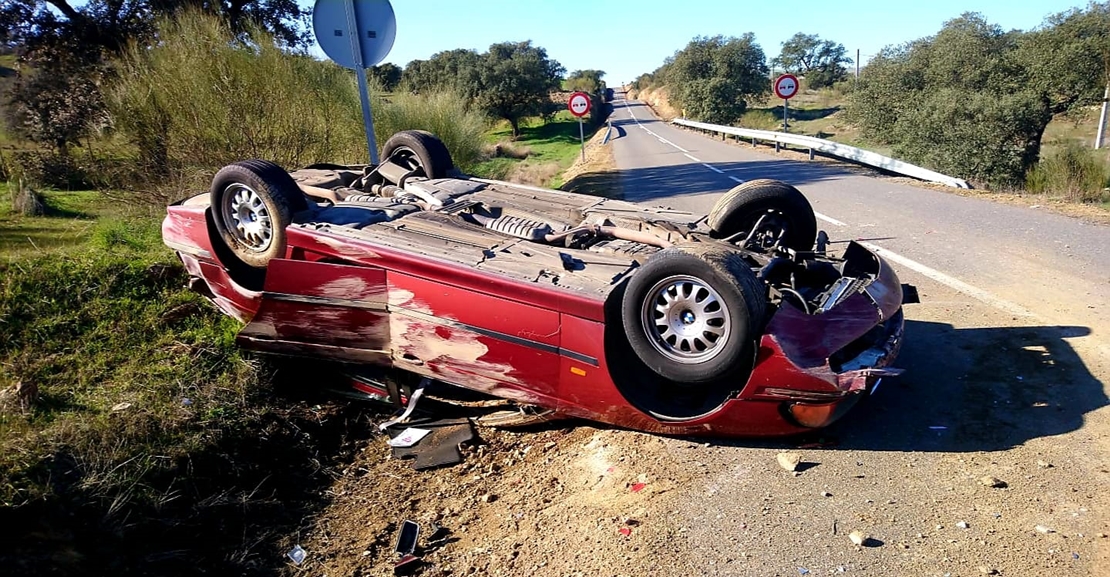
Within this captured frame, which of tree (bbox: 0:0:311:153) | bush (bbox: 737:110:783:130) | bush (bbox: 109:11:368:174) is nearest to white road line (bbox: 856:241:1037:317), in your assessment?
bush (bbox: 109:11:368:174)

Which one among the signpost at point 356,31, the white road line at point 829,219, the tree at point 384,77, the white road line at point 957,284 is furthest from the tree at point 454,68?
the white road line at point 957,284

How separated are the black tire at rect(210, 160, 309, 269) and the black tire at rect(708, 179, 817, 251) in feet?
9.53

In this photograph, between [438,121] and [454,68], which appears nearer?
[438,121]

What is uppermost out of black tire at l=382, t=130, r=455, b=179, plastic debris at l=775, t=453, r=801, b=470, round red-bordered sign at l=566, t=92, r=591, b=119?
round red-bordered sign at l=566, t=92, r=591, b=119

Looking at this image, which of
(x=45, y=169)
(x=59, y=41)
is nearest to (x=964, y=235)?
(x=45, y=169)

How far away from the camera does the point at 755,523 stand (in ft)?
9.66

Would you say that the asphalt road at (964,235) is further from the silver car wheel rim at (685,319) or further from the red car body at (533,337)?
the silver car wheel rim at (685,319)

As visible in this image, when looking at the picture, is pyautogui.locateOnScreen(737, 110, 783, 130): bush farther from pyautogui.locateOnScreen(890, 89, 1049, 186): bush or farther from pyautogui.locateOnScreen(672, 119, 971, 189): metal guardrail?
pyautogui.locateOnScreen(890, 89, 1049, 186): bush

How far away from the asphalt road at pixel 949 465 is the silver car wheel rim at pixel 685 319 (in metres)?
0.60

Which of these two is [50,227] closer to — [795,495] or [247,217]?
[247,217]

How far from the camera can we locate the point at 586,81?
2739 inches

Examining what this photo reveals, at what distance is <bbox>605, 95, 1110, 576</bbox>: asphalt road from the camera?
2.69m

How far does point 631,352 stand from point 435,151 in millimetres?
3240

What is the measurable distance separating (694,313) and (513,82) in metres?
34.4
